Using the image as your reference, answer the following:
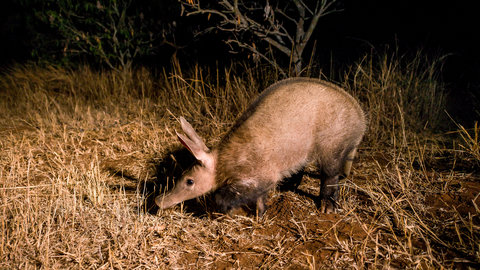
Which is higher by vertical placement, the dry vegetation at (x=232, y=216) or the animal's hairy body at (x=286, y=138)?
the animal's hairy body at (x=286, y=138)

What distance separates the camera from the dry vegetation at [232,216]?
210cm

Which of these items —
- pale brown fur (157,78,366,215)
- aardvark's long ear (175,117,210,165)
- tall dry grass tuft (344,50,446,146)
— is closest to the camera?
aardvark's long ear (175,117,210,165)

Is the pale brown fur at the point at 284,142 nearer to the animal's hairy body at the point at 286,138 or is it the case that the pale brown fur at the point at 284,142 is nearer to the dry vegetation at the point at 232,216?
the animal's hairy body at the point at 286,138

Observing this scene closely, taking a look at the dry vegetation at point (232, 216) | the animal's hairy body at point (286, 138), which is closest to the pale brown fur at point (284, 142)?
the animal's hairy body at point (286, 138)

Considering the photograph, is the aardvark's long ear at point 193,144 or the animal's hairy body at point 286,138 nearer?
the aardvark's long ear at point 193,144

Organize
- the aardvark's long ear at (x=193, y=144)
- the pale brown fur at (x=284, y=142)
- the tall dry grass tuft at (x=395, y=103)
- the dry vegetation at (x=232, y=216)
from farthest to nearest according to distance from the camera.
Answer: the tall dry grass tuft at (x=395, y=103), the pale brown fur at (x=284, y=142), the aardvark's long ear at (x=193, y=144), the dry vegetation at (x=232, y=216)

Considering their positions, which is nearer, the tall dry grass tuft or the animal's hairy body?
the animal's hairy body

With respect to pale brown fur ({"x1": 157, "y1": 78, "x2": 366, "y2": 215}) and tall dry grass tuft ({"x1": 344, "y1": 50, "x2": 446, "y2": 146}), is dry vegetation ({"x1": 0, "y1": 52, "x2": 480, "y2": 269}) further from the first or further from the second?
pale brown fur ({"x1": 157, "y1": 78, "x2": 366, "y2": 215})

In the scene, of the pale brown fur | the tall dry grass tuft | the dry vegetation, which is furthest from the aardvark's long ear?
the tall dry grass tuft

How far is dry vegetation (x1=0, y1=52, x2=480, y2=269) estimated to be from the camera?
2.10 metres

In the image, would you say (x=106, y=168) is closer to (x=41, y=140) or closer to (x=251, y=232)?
(x=41, y=140)

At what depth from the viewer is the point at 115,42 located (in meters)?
6.80

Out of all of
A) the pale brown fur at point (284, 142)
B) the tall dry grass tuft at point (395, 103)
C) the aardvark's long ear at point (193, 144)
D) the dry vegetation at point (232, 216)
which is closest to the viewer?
the dry vegetation at point (232, 216)

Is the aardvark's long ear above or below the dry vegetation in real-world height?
above
